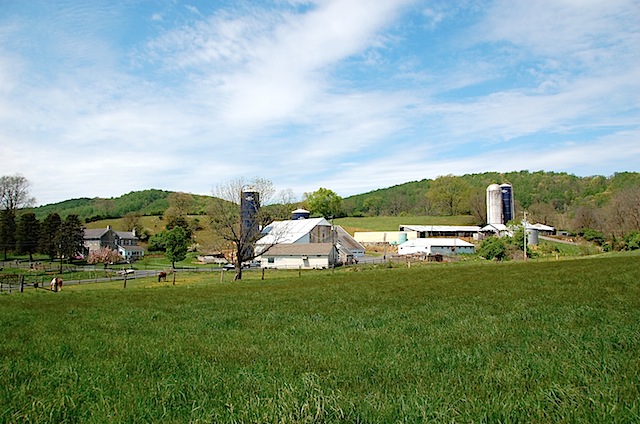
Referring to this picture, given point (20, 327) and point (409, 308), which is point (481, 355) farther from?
point (20, 327)

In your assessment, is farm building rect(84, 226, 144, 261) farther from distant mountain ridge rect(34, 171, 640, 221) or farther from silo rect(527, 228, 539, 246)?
silo rect(527, 228, 539, 246)

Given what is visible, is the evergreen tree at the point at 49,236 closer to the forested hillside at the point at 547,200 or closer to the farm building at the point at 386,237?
the farm building at the point at 386,237

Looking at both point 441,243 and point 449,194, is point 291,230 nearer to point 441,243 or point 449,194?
point 441,243

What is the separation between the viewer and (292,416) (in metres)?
4.32

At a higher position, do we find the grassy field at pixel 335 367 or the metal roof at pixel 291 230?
the metal roof at pixel 291 230

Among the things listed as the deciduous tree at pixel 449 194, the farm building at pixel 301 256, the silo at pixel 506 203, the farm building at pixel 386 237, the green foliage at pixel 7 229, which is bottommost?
the farm building at pixel 301 256

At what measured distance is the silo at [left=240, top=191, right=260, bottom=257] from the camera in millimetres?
52250

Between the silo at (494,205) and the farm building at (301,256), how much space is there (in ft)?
178

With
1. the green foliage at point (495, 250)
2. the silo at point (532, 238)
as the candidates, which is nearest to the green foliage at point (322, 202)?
the silo at point (532, 238)

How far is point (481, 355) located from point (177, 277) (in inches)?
2026

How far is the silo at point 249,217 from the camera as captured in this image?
5225cm

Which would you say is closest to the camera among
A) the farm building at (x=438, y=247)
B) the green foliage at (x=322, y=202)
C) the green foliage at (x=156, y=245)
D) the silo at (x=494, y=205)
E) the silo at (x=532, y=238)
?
the silo at (x=532, y=238)

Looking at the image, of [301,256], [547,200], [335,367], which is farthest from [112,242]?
[547,200]

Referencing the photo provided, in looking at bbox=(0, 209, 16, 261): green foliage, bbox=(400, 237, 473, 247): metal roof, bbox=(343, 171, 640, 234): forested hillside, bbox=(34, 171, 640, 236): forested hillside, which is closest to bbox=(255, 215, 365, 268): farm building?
bbox=(400, 237, 473, 247): metal roof
